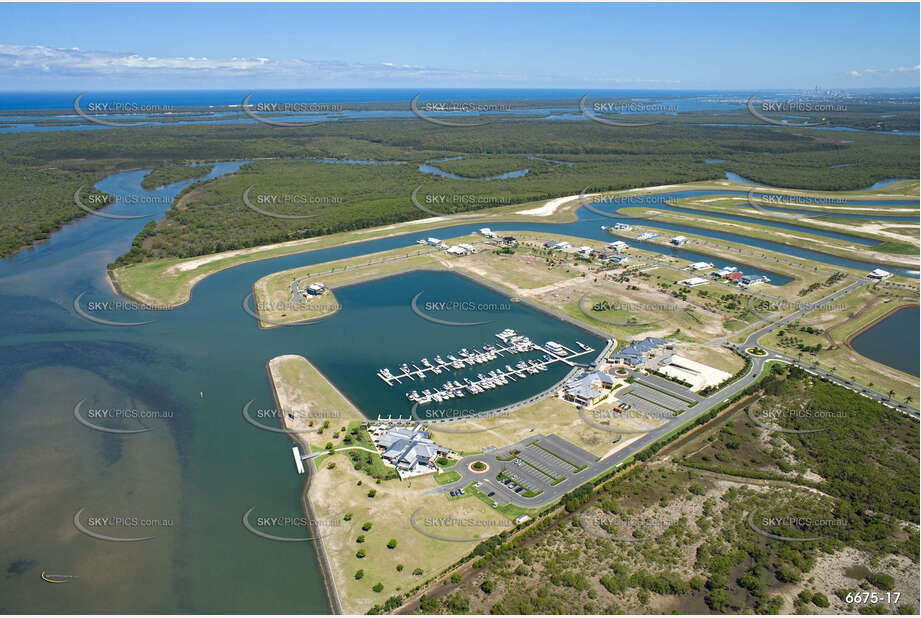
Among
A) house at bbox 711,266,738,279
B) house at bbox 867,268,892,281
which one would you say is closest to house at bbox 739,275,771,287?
house at bbox 711,266,738,279

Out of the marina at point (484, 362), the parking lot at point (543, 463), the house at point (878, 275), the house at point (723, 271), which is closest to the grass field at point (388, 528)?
the parking lot at point (543, 463)

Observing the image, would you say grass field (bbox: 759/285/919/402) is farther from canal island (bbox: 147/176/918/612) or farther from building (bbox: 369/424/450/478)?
building (bbox: 369/424/450/478)

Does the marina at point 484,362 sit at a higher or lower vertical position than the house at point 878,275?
lower

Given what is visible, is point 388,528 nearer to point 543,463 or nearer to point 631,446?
point 543,463

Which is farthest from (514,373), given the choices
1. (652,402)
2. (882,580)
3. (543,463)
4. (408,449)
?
(882,580)

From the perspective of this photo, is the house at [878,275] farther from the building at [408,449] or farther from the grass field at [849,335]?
the building at [408,449]
